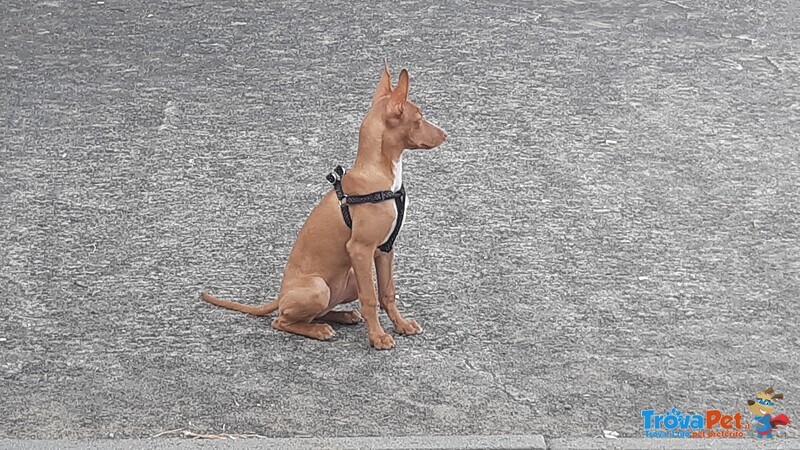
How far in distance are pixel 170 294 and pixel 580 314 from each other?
1769 millimetres

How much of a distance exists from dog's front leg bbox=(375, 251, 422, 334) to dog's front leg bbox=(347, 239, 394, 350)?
9cm

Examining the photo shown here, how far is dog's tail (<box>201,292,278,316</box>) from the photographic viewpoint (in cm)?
493

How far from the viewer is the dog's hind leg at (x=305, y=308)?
4.66 m

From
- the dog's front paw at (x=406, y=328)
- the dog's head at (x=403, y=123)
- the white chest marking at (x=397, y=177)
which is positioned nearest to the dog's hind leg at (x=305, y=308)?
the dog's front paw at (x=406, y=328)

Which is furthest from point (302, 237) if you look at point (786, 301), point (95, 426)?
point (786, 301)

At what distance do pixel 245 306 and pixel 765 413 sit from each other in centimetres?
211

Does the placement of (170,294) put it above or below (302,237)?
below

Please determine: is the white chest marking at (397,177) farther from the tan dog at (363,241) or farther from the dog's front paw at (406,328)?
the dog's front paw at (406,328)

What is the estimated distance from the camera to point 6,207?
616 cm

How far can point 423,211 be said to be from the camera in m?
6.13

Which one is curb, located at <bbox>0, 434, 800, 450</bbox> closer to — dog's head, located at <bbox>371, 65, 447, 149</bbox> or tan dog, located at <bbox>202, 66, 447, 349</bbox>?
tan dog, located at <bbox>202, 66, 447, 349</bbox>

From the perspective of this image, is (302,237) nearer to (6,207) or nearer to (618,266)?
(618,266)
